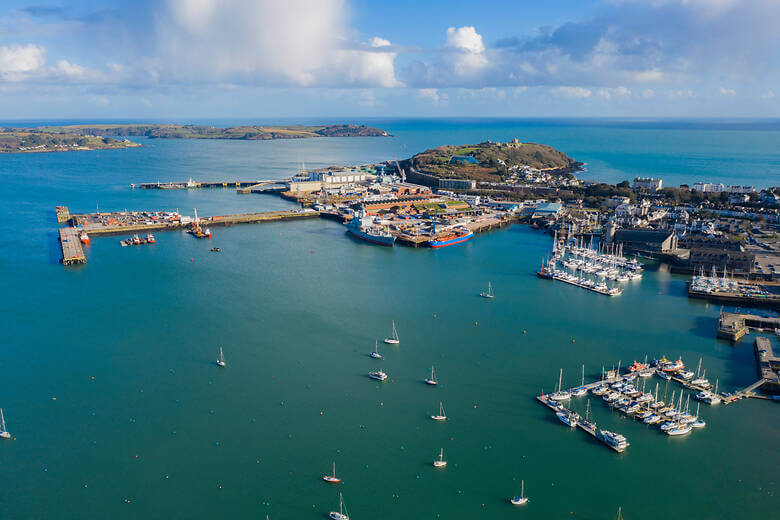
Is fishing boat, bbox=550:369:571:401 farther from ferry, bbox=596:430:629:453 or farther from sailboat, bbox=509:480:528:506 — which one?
sailboat, bbox=509:480:528:506

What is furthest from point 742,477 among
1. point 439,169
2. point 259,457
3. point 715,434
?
point 439,169

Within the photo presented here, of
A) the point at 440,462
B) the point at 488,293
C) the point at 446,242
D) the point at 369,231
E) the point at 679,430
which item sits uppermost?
the point at 369,231

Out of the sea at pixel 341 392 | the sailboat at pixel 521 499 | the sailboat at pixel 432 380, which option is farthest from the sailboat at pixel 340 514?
the sailboat at pixel 432 380

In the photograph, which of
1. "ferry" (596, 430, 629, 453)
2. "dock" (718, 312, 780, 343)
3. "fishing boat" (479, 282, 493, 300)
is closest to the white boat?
"ferry" (596, 430, 629, 453)

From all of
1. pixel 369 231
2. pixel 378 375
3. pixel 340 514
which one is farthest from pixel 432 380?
pixel 369 231

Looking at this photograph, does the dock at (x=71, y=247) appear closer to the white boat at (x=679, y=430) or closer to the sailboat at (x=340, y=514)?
the sailboat at (x=340, y=514)

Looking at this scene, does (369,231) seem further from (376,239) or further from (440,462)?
(440,462)

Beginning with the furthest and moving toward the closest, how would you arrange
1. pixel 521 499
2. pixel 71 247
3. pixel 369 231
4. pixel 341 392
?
1. pixel 369 231
2. pixel 71 247
3. pixel 341 392
4. pixel 521 499

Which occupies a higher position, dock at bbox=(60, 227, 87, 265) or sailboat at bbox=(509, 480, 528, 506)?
dock at bbox=(60, 227, 87, 265)

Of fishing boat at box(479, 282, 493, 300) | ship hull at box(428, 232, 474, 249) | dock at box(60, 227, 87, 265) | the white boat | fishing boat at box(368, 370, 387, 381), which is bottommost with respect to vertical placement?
the white boat
